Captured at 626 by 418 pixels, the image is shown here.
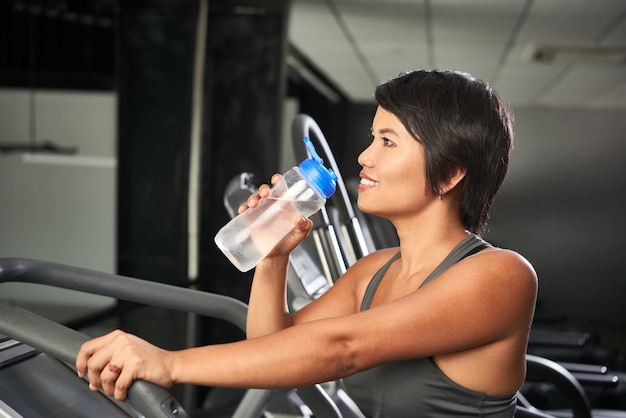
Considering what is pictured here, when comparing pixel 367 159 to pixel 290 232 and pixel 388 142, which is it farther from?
pixel 290 232

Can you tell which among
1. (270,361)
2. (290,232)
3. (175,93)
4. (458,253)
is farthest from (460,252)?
(175,93)

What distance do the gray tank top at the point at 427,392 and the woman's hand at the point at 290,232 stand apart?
18 cm

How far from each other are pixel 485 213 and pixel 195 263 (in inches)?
137

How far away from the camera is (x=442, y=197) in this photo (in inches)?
45.6

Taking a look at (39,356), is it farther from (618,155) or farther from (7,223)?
(618,155)

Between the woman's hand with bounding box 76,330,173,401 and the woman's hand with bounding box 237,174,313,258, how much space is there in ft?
0.86

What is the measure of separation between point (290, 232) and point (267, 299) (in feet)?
0.49

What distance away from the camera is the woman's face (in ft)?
3.65

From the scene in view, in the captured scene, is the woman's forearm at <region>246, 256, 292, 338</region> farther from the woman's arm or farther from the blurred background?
the blurred background

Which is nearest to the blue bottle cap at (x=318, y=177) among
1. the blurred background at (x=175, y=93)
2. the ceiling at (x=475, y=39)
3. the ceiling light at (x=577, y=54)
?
the blurred background at (x=175, y=93)

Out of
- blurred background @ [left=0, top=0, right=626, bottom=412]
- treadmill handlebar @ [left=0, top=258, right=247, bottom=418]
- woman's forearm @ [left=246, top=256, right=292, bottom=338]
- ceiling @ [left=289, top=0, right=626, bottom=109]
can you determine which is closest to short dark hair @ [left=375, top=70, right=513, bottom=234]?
woman's forearm @ [left=246, top=256, right=292, bottom=338]

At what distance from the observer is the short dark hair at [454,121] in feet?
3.62

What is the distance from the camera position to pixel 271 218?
1140 mm

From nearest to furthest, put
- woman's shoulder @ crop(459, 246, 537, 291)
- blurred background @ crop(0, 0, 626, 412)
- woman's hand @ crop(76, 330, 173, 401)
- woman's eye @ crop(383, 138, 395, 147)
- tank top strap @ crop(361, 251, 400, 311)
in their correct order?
woman's hand @ crop(76, 330, 173, 401)
woman's shoulder @ crop(459, 246, 537, 291)
woman's eye @ crop(383, 138, 395, 147)
tank top strap @ crop(361, 251, 400, 311)
blurred background @ crop(0, 0, 626, 412)
